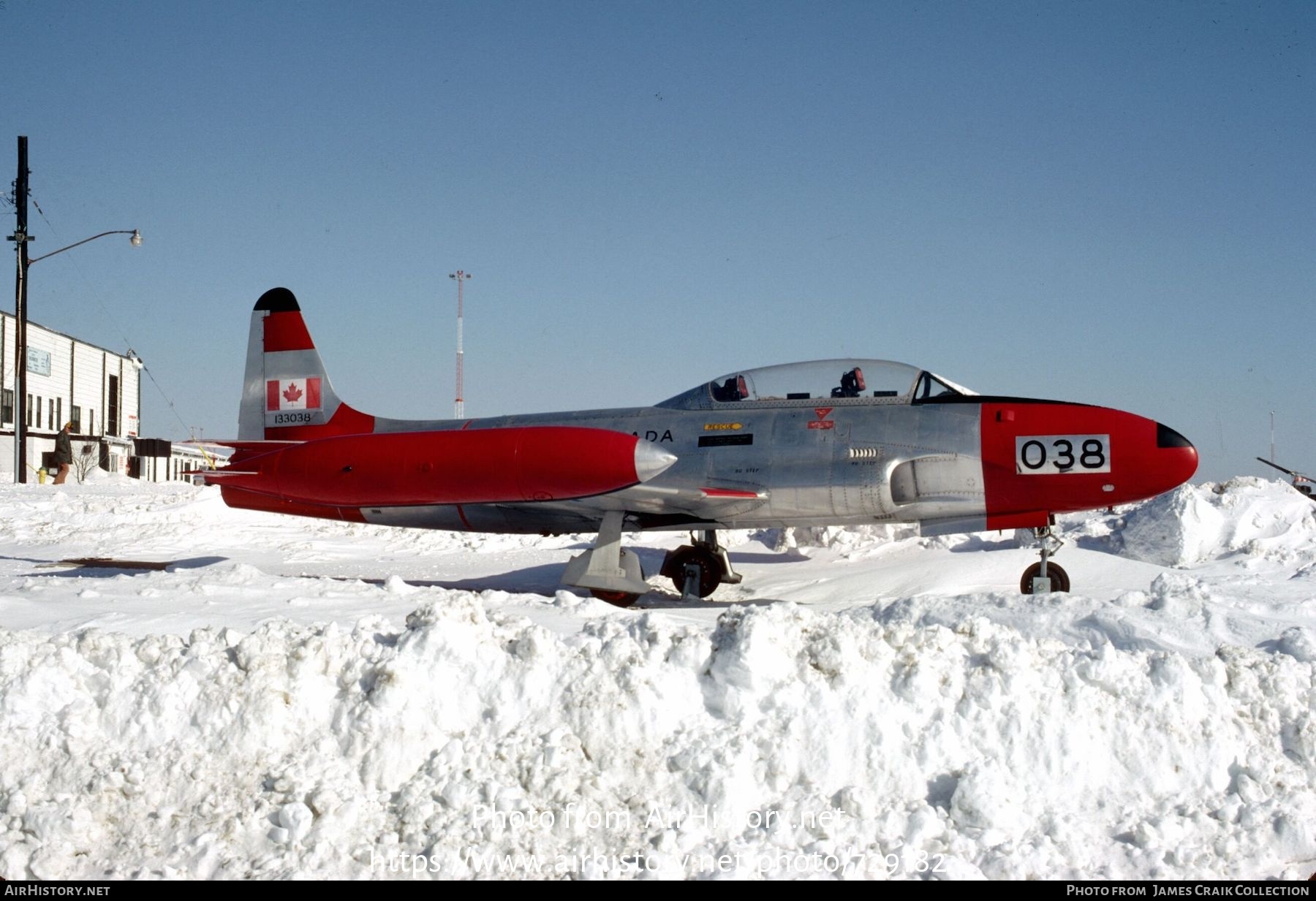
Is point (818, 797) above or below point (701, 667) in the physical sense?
below

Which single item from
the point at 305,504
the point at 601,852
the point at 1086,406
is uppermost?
the point at 1086,406

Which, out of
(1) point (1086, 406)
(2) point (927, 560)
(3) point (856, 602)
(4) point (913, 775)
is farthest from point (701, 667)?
(2) point (927, 560)

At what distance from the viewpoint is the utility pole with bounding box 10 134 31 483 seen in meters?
23.5

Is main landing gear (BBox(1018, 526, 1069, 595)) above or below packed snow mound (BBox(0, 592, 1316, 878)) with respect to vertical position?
above

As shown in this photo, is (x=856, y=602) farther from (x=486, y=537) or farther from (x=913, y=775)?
(x=486, y=537)

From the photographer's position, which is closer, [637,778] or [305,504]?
[637,778]

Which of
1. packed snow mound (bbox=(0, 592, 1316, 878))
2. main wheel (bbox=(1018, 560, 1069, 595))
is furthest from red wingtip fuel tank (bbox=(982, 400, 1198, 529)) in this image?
packed snow mound (bbox=(0, 592, 1316, 878))

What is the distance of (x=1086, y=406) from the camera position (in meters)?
10.2

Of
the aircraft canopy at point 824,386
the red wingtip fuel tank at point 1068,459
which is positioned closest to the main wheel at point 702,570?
the aircraft canopy at point 824,386

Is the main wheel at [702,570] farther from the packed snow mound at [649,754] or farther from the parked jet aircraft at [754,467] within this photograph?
the packed snow mound at [649,754]

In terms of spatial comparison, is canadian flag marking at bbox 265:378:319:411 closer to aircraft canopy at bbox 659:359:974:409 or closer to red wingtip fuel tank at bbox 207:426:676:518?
red wingtip fuel tank at bbox 207:426:676:518

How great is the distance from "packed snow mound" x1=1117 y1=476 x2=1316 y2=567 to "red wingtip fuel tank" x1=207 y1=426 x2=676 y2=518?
7.49m

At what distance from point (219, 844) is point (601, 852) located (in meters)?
1.70

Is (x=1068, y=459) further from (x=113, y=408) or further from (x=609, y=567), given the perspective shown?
(x=113, y=408)
